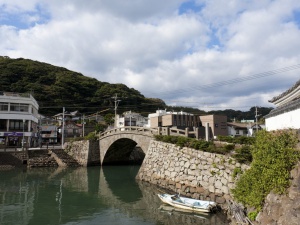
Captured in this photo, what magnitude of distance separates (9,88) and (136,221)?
80388mm

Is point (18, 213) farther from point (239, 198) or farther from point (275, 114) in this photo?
point (275, 114)

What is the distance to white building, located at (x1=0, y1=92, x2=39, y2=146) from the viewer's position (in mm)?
42594

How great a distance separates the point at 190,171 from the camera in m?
18.3

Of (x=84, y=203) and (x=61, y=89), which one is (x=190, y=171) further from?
(x=61, y=89)

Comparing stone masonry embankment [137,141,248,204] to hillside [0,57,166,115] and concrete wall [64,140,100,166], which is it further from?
hillside [0,57,166,115]

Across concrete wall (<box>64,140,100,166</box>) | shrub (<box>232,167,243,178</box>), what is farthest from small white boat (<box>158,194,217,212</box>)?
concrete wall (<box>64,140,100,166</box>)

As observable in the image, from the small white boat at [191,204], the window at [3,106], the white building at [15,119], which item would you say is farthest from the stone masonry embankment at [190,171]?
the window at [3,106]

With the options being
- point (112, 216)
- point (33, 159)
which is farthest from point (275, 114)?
point (33, 159)

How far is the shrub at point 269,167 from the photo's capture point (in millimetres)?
9859

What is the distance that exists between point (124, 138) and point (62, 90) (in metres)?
62.7

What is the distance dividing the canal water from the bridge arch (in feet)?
15.1

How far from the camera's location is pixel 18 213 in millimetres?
15930

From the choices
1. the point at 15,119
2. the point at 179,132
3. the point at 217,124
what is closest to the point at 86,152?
the point at 15,119

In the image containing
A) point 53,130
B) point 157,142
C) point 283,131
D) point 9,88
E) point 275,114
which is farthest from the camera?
point 9,88
